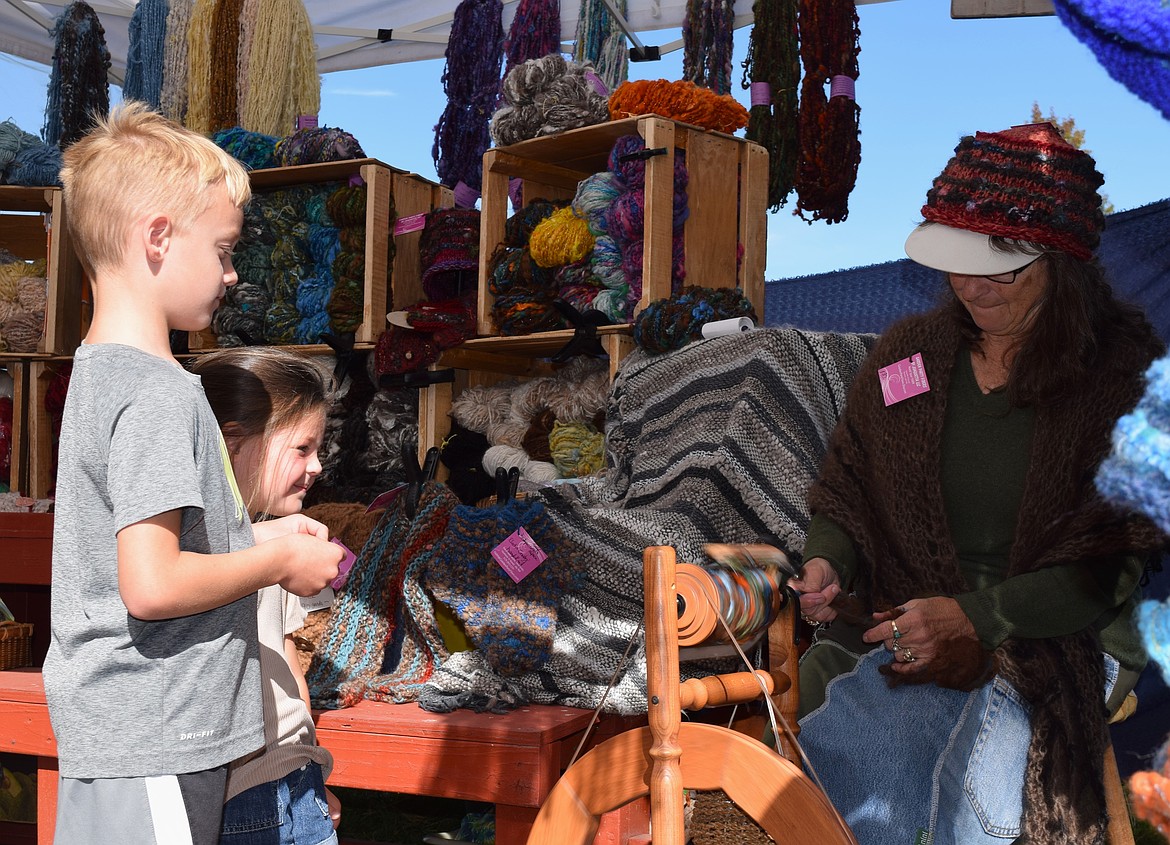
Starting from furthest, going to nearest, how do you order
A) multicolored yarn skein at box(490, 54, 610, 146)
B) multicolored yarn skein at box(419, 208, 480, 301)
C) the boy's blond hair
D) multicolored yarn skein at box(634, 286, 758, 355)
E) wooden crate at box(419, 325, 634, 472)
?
multicolored yarn skein at box(419, 208, 480, 301)
wooden crate at box(419, 325, 634, 472)
multicolored yarn skein at box(490, 54, 610, 146)
multicolored yarn skein at box(634, 286, 758, 355)
the boy's blond hair

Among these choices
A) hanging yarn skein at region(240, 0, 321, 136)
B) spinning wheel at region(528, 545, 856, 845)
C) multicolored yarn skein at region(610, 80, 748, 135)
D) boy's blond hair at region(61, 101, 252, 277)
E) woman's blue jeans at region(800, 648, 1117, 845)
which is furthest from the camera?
hanging yarn skein at region(240, 0, 321, 136)

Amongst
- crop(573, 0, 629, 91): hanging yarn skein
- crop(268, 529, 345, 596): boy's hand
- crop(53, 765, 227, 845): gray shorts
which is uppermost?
crop(573, 0, 629, 91): hanging yarn skein

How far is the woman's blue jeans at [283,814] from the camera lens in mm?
1327

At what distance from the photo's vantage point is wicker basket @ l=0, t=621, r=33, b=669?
276 cm

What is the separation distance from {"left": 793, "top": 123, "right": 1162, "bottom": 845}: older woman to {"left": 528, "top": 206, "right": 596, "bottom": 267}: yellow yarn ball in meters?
1.24

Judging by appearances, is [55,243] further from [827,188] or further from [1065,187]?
[1065,187]

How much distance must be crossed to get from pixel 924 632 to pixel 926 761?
0.19 metres

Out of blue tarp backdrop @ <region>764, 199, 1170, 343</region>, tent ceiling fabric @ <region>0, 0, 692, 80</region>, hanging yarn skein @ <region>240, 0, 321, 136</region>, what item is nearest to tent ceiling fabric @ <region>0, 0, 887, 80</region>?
tent ceiling fabric @ <region>0, 0, 692, 80</region>

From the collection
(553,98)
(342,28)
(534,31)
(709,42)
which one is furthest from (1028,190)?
(342,28)

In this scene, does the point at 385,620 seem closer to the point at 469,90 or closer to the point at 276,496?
the point at 276,496

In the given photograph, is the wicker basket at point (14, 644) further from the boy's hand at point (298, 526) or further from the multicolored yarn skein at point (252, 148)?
the boy's hand at point (298, 526)

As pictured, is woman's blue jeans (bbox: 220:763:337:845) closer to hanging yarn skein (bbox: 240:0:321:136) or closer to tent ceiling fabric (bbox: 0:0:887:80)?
hanging yarn skein (bbox: 240:0:321:136)

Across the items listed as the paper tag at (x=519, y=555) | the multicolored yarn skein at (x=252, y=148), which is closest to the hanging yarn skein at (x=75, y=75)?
the multicolored yarn skein at (x=252, y=148)

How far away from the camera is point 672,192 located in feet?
9.29
